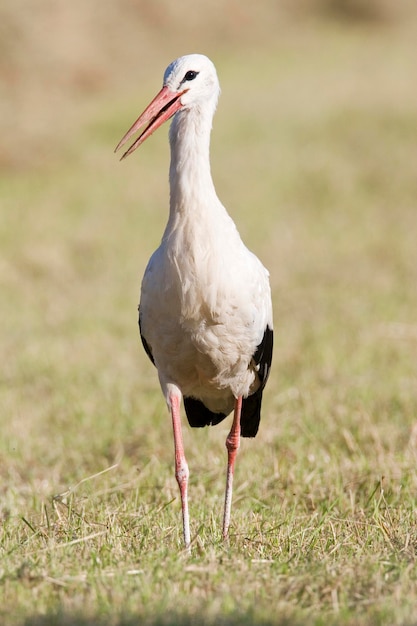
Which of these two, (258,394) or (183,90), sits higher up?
(183,90)

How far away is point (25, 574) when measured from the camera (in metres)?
3.09

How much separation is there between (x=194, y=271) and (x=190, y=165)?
44 cm

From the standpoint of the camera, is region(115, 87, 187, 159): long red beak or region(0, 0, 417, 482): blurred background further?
region(0, 0, 417, 482): blurred background

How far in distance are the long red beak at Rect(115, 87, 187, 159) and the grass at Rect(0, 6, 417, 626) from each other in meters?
1.57

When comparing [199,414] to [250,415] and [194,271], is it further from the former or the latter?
[194,271]

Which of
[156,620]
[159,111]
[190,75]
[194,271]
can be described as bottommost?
[156,620]

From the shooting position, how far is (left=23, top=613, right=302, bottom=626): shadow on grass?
8.97 ft

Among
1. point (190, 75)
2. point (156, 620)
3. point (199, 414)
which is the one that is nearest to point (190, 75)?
point (190, 75)

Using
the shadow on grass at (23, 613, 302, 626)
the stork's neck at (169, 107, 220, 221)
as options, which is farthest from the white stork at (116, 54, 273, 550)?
the shadow on grass at (23, 613, 302, 626)

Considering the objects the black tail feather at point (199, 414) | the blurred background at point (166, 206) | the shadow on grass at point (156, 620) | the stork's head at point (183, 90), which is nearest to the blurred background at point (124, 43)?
the blurred background at point (166, 206)

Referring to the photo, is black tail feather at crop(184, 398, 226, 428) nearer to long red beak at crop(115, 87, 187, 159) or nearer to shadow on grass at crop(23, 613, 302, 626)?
long red beak at crop(115, 87, 187, 159)

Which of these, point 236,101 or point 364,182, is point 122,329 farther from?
point 236,101

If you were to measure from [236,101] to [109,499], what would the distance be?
17.3 m

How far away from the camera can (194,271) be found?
389cm
